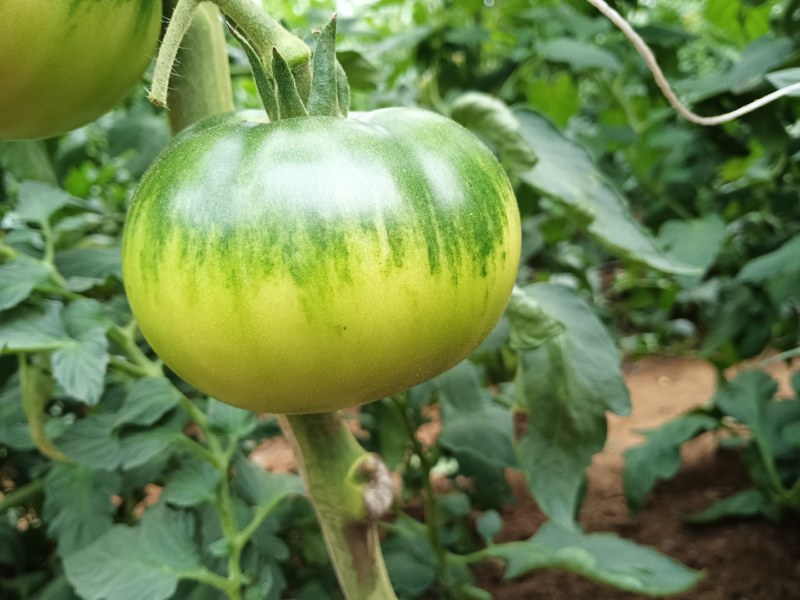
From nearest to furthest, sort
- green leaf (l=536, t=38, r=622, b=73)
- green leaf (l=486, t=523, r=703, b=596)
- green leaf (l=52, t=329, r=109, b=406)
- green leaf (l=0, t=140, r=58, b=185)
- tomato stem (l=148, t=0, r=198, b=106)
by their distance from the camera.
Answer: tomato stem (l=148, t=0, r=198, b=106) → green leaf (l=52, t=329, r=109, b=406) → green leaf (l=486, t=523, r=703, b=596) → green leaf (l=0, t=140, r=58, b=185) → green leaf (l=536, t=38, r=622, b=73)

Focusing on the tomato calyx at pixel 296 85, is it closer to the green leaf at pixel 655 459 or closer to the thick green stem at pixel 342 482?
the thick green stem at pixel 342 482

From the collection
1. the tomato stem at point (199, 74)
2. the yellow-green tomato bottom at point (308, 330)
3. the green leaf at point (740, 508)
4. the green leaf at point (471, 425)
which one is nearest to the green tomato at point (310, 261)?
the yellow-green tomato bottom at point (308, 330)

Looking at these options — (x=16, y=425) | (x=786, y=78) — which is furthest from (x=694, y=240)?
(x=16, y=425)

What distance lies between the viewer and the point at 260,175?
1.03ft

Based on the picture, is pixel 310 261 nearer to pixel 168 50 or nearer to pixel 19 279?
pixel 168 50

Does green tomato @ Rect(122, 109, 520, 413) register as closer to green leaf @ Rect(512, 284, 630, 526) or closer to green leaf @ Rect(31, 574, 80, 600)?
green leaf @ Rect(512, 284, 630, 526)

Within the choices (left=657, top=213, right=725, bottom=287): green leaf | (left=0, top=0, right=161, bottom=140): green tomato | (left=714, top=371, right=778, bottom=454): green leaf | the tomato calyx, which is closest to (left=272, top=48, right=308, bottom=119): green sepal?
the tomato calyx

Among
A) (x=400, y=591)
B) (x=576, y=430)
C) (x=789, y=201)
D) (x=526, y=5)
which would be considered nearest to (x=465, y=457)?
(x=400, y=591)

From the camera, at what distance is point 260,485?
72 cm

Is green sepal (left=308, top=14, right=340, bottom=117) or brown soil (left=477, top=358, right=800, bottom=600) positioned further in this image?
brown soil (left=477, top=358, right=800, bottom=600)

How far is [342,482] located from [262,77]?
0.72 ft

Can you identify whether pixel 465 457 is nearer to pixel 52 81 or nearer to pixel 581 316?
pixel 581 316

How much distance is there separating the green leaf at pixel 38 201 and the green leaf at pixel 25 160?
4 cm

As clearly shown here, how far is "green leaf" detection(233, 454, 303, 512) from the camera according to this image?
0.70 meters
